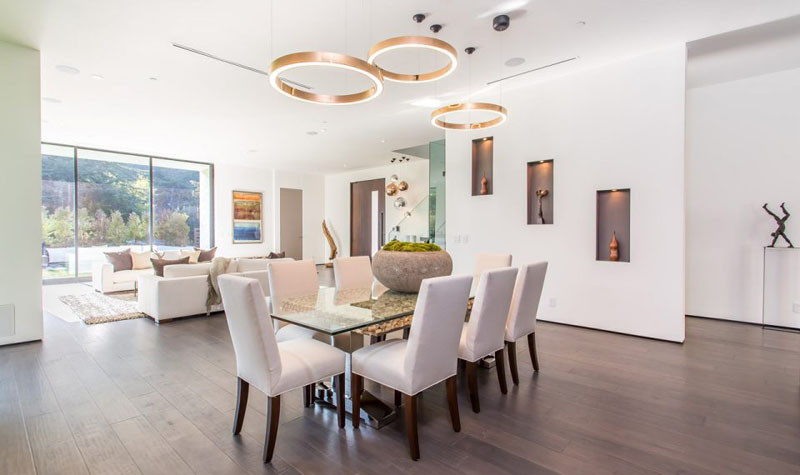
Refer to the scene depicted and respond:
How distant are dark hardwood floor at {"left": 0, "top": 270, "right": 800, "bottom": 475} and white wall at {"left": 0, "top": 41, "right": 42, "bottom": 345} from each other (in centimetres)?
48

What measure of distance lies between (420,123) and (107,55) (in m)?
4.19

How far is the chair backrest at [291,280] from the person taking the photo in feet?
9.91

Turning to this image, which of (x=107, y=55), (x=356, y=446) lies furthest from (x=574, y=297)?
(x=107, y=55)

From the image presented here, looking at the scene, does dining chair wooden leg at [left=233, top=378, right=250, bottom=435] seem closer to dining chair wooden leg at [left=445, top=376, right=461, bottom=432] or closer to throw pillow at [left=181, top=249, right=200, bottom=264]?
dining chair wooden leg at [left=445, top=376, right=461, bottom=432]

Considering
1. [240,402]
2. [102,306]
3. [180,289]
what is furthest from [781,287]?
[102,306]

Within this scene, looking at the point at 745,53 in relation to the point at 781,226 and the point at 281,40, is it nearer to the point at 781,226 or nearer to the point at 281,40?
the point at 781,226

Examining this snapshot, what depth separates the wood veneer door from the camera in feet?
34.8

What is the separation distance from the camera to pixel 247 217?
1048 centimetres

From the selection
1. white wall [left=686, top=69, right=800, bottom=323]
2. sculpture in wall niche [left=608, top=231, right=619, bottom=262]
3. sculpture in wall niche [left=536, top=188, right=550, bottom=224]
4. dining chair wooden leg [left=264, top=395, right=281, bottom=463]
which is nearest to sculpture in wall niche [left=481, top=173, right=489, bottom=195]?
sculpture in wall niche [left=536, top=188, right=550, bottom=224]

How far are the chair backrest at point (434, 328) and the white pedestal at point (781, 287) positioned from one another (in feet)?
15.8

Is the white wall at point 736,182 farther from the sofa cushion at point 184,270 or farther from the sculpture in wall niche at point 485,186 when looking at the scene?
the sofa cushion at point 184,270

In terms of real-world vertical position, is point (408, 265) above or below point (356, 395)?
above

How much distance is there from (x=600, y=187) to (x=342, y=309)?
3.50m

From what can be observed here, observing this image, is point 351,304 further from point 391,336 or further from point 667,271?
point 667,271
